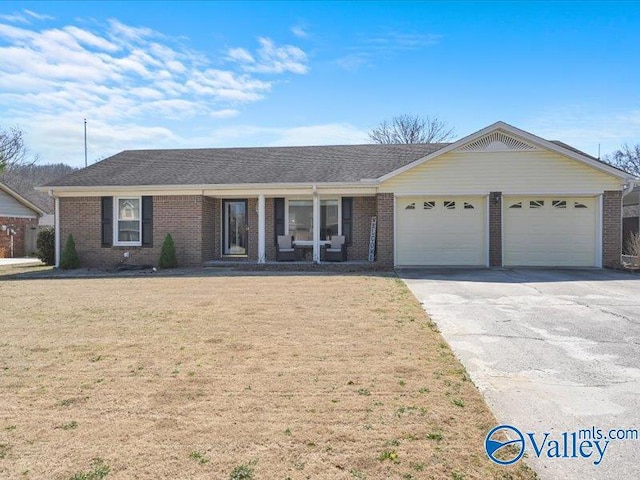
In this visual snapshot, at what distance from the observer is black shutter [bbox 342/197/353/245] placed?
16.6 metres

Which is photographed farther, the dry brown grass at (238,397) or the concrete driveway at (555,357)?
the concrete driveway at (555,357)

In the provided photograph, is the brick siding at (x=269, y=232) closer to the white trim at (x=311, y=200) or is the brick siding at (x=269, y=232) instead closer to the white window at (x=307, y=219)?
the white trim at (x=311, y=200)

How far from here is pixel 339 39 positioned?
1511 cm

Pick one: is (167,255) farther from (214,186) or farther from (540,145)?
(540,145)

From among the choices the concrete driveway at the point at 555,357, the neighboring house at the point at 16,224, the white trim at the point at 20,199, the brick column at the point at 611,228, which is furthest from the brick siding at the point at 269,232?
the white trim at the point at 20,199

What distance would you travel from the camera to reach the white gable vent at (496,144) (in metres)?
14.5

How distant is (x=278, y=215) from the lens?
16922 mm

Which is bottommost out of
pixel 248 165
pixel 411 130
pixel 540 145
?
pixel 248 165

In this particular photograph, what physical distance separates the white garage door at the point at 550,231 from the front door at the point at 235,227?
915 cm

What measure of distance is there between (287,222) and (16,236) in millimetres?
18141

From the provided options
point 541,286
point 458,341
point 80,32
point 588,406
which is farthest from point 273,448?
point 80,32

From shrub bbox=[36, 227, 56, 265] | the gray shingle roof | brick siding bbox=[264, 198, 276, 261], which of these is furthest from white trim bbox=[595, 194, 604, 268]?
shrub bbox=[36, 227, 56, 265]

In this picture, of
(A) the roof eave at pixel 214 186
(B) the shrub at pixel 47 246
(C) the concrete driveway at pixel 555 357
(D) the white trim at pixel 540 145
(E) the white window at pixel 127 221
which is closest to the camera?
(C) the concrete driveway at pixel 555 357

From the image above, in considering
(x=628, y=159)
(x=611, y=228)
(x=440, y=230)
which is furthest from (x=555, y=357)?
(x=628, y=159)
